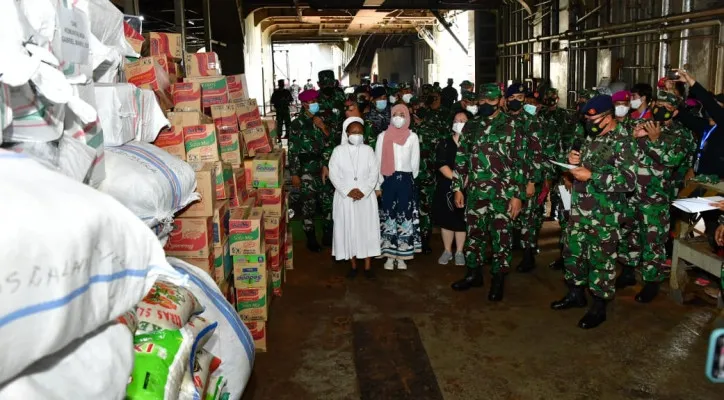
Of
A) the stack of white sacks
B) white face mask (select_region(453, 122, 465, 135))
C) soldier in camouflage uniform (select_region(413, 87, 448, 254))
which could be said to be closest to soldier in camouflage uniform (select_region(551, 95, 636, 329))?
white face mask (select_region(453, 122, 465, 135))

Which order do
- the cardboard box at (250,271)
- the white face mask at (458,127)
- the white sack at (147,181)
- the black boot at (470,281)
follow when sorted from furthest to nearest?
the white face mask at (458,127)
the black boot at (470,281)
the cardboard box at (250,271)
the white sack at (147,181)

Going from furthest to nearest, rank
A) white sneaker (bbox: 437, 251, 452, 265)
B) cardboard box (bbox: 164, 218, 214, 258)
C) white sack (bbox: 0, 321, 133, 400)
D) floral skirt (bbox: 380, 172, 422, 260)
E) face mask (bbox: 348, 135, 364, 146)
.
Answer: white sneaker (bbox: 437, 251, 452, 265) < floral skirt (bbox: 380, 172, 422, 260) < face mask (bbox: 348, 135, 364, 146) < cardboard box (bbox: 164, 218, 214, 258) < white sack (bbox: 0, 321, 133, 400)

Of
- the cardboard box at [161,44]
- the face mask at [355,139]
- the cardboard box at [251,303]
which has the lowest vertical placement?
the cardboard box at [251,303]

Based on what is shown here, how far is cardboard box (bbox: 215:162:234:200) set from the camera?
3523mm

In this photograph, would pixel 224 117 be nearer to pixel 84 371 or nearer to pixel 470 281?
pixel 470 281

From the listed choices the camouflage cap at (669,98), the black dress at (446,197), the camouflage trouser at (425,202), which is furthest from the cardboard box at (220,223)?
the camouflage cap at (669,98)

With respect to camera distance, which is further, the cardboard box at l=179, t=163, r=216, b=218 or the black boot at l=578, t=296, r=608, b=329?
the black boot at l=578, t=296, r=608, b=329

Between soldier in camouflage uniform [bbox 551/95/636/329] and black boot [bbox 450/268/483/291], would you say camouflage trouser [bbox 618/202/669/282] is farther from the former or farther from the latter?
black boot [bbox 450/268/483/291]

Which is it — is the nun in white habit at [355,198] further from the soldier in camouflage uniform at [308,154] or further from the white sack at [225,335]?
the white sack at [225,335]

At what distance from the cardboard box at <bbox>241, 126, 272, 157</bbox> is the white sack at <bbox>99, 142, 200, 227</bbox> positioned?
1.75 meters

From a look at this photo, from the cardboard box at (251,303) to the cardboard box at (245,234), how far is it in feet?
0.88

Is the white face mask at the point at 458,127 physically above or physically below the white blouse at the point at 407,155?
above

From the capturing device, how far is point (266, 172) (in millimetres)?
4602

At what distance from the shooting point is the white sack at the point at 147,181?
7.74ft
